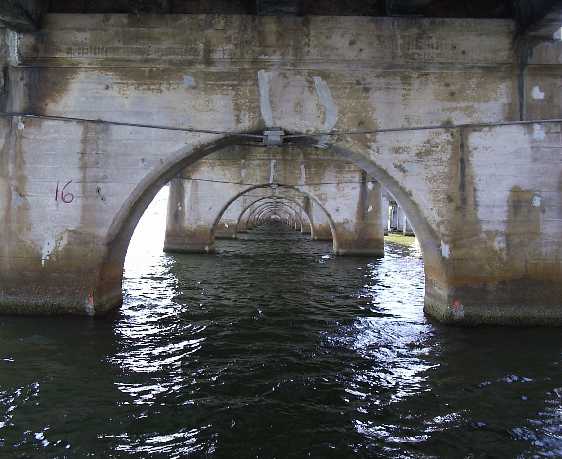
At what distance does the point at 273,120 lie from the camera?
277 inches

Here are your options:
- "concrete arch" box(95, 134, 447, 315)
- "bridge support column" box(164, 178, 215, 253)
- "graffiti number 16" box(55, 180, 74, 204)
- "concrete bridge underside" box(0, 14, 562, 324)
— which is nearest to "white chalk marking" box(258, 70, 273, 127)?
"concrete bridge underside" box(0, 14, 562, 324)

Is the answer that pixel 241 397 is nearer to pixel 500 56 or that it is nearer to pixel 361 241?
pixel 500 56

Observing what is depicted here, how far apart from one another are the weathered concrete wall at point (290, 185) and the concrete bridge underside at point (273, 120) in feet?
41.6

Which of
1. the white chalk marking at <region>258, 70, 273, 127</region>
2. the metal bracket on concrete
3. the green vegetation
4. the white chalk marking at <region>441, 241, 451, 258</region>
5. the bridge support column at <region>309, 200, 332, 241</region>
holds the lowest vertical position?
the green vegetation

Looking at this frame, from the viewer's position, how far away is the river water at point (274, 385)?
368cm

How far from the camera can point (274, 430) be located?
387 centimetres

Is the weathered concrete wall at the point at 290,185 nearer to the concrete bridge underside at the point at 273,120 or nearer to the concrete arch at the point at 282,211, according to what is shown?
the concrete bridge underside at the point at 273,120

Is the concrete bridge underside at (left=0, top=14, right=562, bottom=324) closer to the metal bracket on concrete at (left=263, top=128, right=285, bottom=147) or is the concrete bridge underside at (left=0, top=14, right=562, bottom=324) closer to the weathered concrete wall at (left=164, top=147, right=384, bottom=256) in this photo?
the metal bracket on concrete at (left=263, top=128, right=285, bottom=147)

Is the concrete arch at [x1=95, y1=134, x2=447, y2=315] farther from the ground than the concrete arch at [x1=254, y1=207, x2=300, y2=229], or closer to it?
closer to it

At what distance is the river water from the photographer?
368 cm

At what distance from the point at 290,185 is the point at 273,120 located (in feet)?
43.1

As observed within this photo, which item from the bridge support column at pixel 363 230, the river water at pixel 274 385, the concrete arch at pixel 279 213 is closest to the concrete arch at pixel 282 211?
the concrete arch at pixel 279 213

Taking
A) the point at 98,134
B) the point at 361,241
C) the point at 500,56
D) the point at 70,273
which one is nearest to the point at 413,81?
the point at 500,56

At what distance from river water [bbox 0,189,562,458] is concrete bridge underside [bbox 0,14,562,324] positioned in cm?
112
